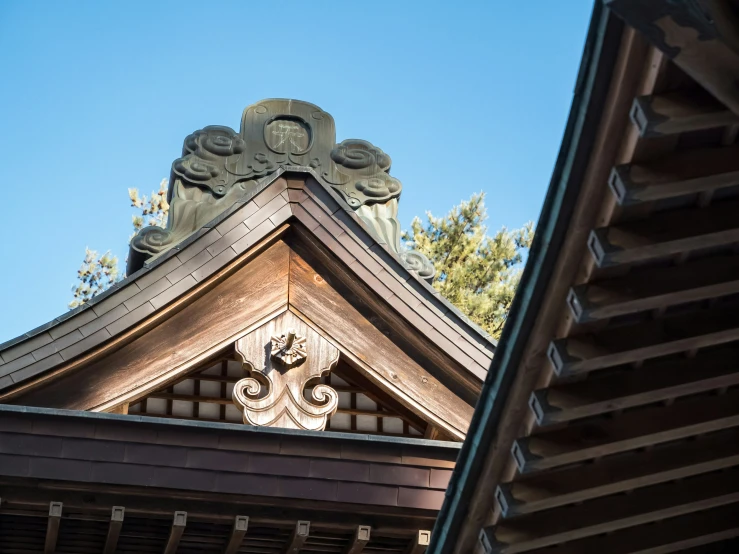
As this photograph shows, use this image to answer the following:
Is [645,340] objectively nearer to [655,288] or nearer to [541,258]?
[655,288]

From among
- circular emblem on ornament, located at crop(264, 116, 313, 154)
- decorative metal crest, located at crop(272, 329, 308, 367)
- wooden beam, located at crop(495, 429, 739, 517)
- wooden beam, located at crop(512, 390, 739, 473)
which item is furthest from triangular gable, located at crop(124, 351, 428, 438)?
wooden beam, located at crop(512, 390, 739, 473)

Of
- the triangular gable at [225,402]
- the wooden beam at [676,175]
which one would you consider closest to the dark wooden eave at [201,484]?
the triangular gable at [225,402]

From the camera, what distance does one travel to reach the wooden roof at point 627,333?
2.88 metres

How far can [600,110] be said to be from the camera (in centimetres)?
303

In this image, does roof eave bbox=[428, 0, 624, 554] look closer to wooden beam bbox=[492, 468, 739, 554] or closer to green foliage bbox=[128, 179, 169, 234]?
wooden beam bbox=[492, 468, 739, 554]

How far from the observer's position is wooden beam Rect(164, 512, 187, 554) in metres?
5.67

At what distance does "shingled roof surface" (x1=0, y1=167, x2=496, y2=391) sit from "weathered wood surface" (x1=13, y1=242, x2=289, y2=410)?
15 cm

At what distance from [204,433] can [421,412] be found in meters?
1.34

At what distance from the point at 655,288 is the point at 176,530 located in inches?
129

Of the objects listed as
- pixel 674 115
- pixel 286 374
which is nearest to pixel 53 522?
pixel 286 374

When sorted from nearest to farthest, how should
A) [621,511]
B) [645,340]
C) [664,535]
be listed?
1. [645,340]
2. [621,511]
3. [664,535]

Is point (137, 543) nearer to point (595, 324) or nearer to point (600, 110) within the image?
point (595, 324)

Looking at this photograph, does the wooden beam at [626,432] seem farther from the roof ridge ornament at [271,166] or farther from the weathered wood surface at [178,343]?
the roof ridge ornament at [271,166]

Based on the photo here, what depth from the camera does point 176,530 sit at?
5.70 m
